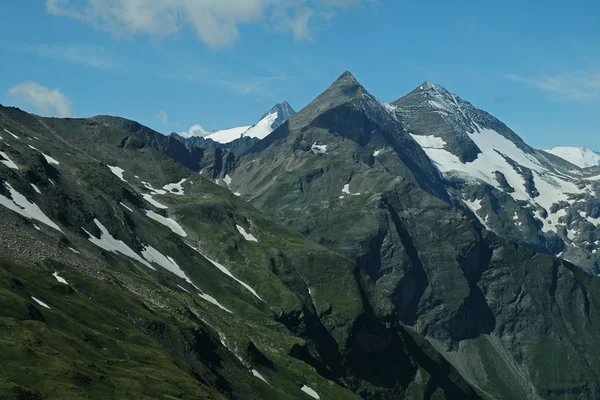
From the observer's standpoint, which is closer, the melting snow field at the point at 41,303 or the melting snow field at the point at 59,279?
the melting snow field at the point at 41,303

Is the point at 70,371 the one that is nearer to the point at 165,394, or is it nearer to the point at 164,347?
the point at 165,394

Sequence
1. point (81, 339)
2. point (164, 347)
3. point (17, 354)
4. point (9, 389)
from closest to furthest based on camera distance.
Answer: point (9, 389) < point (17, 354) < point (81, 339) < point (164, 347)

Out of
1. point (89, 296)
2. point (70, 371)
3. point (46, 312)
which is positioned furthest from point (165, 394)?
point (89, 296)

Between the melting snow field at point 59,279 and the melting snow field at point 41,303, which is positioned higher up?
the melting snow field at point 59,279

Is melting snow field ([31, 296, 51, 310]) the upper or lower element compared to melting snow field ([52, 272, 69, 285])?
lower

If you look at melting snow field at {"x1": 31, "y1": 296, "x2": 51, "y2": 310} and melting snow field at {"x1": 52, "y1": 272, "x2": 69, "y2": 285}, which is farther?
melting snow field at {"x1": 52, "y1": 272, "x2": 69, "y2": 285}

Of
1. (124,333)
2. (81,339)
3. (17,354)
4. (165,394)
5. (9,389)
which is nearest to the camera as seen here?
(9,389)

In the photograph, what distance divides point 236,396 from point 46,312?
187ft

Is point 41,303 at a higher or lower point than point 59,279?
lower

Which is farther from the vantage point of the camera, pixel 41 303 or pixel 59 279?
pixel 59 279

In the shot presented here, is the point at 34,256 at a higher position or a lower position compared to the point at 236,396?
higher

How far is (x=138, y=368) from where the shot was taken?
498 ft

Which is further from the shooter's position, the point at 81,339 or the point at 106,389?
the point at 81,339

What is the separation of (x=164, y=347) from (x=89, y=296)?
2228 cm
